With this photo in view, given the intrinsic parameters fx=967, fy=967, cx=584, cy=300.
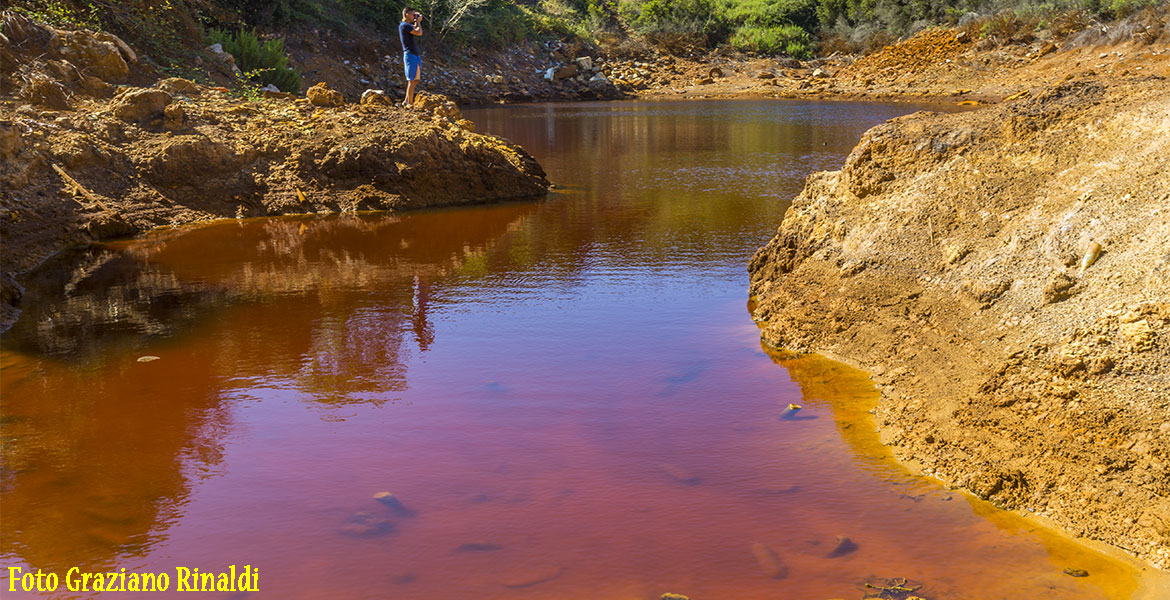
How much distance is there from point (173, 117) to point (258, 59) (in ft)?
21.9

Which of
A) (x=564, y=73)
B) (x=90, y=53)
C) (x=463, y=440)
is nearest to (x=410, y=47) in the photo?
(x=90, y=53)

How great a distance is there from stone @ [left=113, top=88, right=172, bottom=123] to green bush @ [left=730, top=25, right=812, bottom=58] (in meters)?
24.2

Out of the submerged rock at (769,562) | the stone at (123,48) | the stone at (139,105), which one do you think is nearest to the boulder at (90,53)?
the stone at (123,48)

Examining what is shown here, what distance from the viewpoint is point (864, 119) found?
18406 millimetres

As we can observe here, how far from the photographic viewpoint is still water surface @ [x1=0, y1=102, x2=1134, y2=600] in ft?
10.6

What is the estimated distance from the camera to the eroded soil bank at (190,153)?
8.44 m

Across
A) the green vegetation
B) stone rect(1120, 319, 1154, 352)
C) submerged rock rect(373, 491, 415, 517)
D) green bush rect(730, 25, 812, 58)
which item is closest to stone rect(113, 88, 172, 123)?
the green vegetation

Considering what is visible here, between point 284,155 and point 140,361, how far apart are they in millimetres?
4966

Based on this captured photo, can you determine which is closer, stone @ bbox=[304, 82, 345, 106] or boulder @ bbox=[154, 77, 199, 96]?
boulder @ bbox=[154, 77, 199, 96]

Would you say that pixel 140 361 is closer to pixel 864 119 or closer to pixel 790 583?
pixel 790 583

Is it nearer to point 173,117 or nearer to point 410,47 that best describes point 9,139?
point 173,117

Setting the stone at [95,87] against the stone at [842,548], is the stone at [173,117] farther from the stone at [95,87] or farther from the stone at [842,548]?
the stone at [842,548]

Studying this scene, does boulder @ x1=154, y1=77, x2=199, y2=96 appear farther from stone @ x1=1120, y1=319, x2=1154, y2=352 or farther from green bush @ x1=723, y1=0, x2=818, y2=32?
green bush @ x1=723, y1=0, x2=818, y2=32

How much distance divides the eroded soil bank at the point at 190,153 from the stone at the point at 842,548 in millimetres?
6973
